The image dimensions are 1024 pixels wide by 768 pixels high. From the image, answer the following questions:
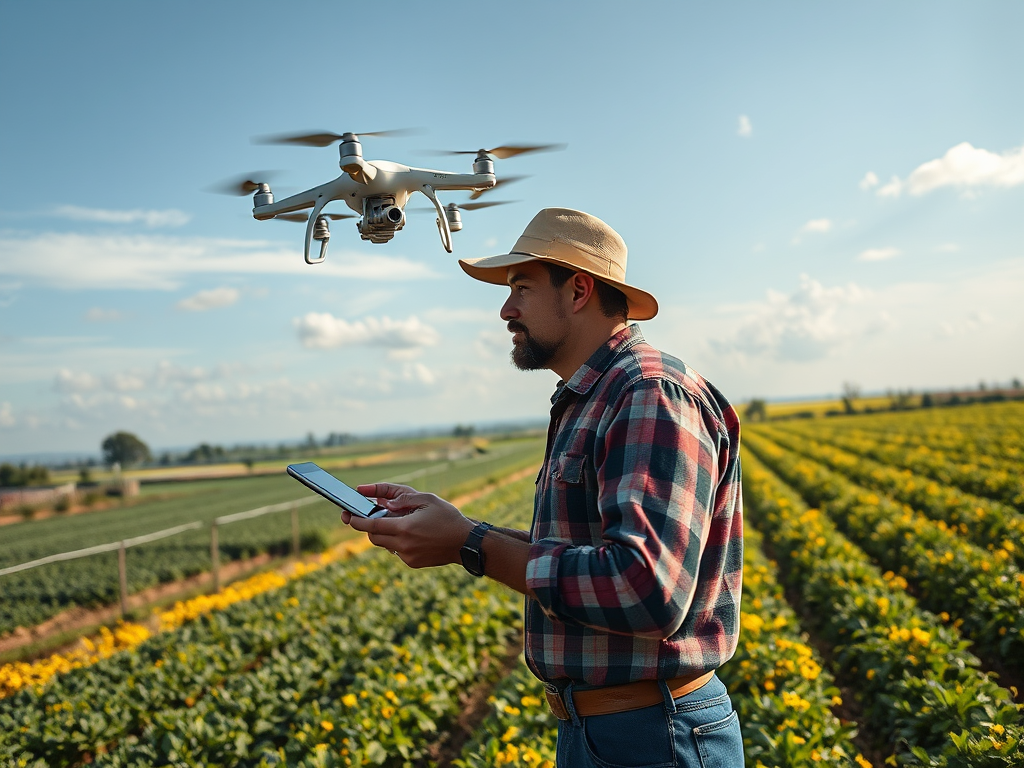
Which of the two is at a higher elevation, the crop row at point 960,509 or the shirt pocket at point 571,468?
the shirt pocket at point 571,468

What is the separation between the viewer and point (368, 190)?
1.18m

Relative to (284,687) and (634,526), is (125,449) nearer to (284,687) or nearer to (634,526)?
(284,687)

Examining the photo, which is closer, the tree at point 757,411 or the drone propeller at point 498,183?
the drone propeller at point 498,183

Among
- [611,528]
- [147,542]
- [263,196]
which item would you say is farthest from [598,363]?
[147,542]

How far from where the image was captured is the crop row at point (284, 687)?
4527mm

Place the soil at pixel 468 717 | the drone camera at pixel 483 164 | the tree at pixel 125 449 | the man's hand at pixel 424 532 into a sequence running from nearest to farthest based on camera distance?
the drone camera at pixel 483 164 < the man's hand at pixel 424 532 < the soil at pixel 468 717 < the tree at pixel 125 449

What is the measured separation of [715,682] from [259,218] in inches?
58.5

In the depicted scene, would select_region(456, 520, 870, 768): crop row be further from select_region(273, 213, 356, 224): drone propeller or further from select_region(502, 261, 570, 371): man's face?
select_region(273, 213, 356, 224): drone propeller

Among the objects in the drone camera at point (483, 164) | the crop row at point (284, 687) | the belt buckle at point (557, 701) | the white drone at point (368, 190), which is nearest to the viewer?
the white drone at point (368, 190)

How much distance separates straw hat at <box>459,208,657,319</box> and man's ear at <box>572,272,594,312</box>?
0.03m

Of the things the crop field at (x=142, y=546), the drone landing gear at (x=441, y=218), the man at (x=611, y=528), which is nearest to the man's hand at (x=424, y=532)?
the man at (x=611, y=528)

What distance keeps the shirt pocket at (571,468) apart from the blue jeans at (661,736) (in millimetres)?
510

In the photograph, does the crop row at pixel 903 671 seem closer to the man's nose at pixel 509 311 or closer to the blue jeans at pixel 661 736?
the blue jeans at pixel 661 736

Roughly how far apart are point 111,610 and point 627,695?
13.3 metres
